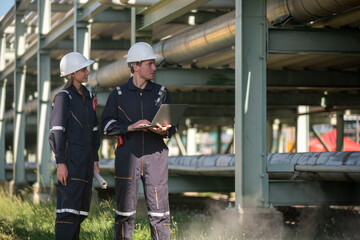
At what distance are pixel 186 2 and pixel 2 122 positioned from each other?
16.7m

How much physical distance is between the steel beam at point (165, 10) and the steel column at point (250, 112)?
53.0 inches

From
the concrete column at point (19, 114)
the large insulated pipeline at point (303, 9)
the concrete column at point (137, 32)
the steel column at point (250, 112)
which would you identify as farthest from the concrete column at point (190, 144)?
the steel column at point (250, 112)

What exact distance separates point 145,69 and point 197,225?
3.77 m

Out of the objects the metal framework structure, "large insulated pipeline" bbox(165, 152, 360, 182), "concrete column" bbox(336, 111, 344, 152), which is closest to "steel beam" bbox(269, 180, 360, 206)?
the metal framework structure

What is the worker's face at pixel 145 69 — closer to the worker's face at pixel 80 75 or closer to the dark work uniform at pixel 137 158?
the dark work uniform at pixel 137 158

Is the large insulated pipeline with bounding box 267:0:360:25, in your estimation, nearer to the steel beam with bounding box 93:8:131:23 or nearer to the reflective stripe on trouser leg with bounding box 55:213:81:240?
the reflective stripe on trouser leg with bounding box 55:213:81:240

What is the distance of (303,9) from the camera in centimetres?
839

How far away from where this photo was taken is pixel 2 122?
25.2 m

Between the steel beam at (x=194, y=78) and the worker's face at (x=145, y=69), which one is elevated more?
the steel beam at (x=194, y=78)

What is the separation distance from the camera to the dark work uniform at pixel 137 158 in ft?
18.5

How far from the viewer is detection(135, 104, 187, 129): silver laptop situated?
539cm

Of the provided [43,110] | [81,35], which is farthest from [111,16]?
[43,110]

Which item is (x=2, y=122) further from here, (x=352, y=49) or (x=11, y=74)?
(x=352, y=49)

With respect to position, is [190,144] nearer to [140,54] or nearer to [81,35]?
[81,35]
